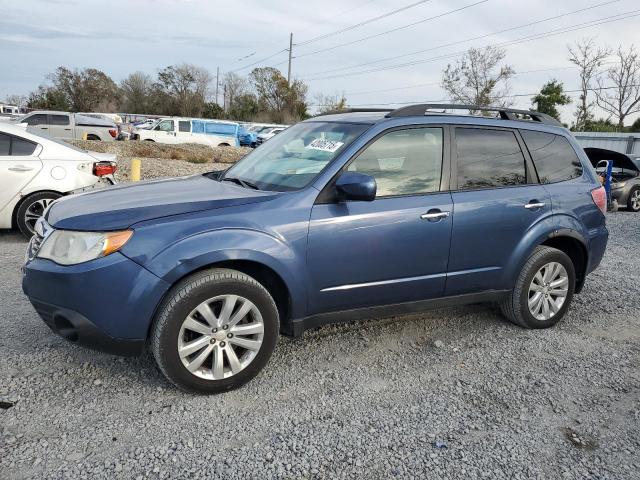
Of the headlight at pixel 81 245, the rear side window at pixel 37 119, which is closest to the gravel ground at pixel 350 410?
the headlight at pixel 81 245

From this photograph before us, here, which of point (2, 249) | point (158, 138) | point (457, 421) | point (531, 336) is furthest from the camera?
point (158, 138)

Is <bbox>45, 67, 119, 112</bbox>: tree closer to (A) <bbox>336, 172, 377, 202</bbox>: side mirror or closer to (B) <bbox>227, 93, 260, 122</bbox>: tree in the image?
(B) <bbox>227, 93, 260, 122</bbox>: tree

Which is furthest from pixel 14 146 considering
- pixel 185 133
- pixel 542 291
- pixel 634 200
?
pixel 185 133

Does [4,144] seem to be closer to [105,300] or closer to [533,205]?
[105,300]

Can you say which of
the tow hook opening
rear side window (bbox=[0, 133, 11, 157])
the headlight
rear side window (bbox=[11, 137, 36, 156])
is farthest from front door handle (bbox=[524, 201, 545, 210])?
rear side window (bbox=[0, 133, 11, 157])

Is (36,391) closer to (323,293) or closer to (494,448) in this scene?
(323,293)

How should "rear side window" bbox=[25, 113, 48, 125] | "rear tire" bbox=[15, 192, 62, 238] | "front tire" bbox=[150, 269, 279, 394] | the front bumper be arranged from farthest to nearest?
"rear side window" bbox=[25, 113, 48, 125], "rear tire" bbox=[15, 192, 62, 238], "front tire" bbox=[150, 269, 279, 394], the front bumper

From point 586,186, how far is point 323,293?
2673 mm

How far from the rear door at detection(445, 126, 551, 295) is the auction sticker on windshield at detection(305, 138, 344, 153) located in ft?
3.00

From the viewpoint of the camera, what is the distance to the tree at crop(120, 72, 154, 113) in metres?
67.1

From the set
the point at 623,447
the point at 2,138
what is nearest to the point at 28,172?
the point at 2,138

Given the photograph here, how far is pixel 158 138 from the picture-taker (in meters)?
29.5

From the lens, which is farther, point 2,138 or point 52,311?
point 2,138

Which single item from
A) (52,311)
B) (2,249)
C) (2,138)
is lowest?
(2,249)
